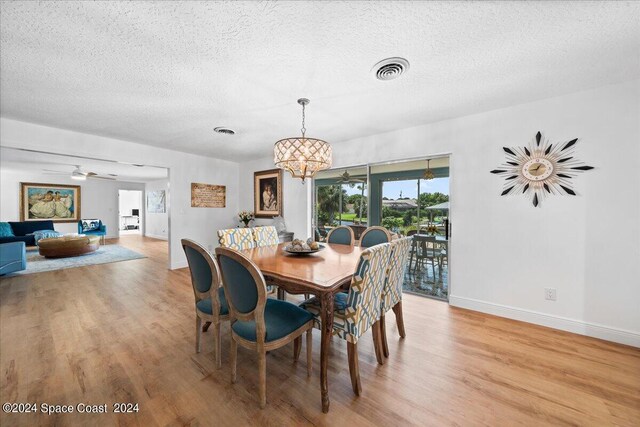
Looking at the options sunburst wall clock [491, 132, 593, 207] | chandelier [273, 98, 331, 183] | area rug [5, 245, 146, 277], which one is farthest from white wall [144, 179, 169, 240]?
sunburst wall clock [491, 132, 593, 207]

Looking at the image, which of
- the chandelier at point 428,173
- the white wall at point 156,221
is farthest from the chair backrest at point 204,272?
the white wall at point 156,221

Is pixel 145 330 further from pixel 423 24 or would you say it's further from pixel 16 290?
pixel 423 24

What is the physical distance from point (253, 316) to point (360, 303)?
2.23 feet

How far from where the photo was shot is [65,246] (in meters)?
5.69

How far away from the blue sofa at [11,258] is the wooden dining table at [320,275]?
496 centimetres

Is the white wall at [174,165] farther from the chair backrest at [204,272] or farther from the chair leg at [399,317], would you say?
the chair leg at [399,317]

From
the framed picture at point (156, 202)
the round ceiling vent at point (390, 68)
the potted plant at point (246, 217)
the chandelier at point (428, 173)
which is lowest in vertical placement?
the potted plant at point (246, 217)

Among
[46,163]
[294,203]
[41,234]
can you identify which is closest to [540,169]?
[294,203]

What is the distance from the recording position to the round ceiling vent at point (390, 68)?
1.89 m

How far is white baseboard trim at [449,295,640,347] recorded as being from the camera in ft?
7.33

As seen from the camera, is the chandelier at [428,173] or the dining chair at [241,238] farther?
the chandelier at [428,173]

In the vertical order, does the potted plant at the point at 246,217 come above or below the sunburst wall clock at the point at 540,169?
below

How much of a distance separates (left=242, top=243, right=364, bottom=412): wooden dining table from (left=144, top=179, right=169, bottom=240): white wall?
26.8 ft

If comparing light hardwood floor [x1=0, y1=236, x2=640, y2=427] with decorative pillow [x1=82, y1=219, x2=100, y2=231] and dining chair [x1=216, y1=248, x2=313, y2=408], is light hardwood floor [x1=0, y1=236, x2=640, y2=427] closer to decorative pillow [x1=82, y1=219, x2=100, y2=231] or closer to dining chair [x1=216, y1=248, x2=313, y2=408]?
dining chair [x1=216, y1=248, x2=313, y2=408]
